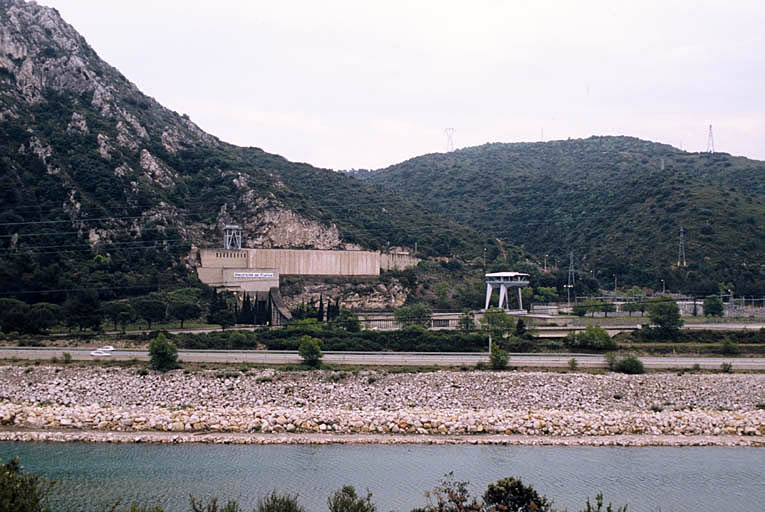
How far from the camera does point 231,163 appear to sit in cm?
7969

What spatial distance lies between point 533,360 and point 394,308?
25148 mm

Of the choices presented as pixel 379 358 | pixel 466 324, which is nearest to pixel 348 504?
pixel 379 358

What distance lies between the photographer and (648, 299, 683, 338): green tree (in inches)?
1893

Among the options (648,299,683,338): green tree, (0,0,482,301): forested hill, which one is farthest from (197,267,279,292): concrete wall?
(648,299,683,338): green tree

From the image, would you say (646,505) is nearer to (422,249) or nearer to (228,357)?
(228,357)

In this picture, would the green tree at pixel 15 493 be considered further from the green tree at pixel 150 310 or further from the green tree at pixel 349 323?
the green tree at pixel 349 323

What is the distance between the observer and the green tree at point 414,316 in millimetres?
52781

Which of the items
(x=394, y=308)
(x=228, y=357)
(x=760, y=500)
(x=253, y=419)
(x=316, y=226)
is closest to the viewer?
(x=760, y=500)

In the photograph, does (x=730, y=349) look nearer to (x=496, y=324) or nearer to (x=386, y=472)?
(x=496, y=324)

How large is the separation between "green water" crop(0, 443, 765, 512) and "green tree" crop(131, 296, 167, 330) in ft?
69.0

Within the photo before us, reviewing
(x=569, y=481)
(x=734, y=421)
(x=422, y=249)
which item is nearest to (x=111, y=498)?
(x=569, y=481)

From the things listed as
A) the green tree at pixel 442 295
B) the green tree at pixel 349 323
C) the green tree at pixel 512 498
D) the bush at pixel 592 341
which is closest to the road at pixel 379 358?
the bush at pixel 592 341

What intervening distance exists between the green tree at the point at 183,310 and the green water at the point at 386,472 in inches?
870

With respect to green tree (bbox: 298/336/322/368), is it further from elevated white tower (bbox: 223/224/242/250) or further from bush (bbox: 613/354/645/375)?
elevated white tower (bbox: 223/224/242/250)
